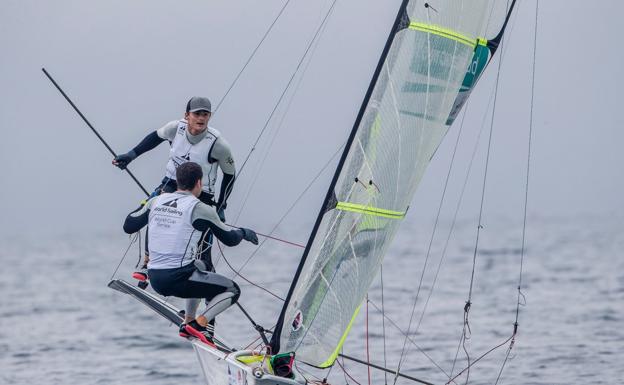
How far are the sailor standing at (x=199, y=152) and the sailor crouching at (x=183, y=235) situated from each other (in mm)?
733

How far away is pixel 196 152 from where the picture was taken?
32.3ft

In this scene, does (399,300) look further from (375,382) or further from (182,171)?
(182,171)

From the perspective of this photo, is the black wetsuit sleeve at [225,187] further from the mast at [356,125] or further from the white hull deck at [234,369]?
the white hull deck at [234,369]

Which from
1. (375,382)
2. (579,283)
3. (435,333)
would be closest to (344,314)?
(375,382)

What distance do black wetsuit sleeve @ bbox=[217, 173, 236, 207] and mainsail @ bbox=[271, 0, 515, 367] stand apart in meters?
1.10

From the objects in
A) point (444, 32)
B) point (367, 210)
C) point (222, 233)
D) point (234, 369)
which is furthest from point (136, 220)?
point (444, 32)

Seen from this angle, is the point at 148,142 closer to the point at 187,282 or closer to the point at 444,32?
the point at 187,282

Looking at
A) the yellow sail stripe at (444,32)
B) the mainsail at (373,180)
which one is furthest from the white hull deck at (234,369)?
the yellow sail stripe at (444,32)

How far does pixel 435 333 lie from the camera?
19.4 m

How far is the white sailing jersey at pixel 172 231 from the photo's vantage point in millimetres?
9031

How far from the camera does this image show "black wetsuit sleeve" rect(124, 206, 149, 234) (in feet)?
30.6

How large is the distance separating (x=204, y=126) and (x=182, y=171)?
0.87m

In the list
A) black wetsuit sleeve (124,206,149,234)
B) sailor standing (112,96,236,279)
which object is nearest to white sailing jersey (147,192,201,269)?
black wetsuit sleeve (124,206,149,234)

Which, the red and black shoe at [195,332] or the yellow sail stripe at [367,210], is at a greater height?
the yellow sail stripe at [367,210]
